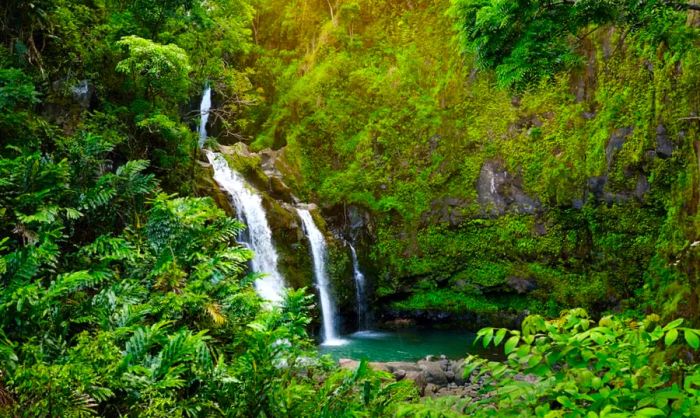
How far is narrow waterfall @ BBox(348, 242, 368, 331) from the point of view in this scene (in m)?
15.1

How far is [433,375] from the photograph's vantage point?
9352mm

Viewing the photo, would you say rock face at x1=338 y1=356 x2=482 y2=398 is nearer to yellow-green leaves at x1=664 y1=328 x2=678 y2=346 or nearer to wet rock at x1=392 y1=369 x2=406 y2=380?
wet rock at x1=392 y1=369 x2=406 y2=380

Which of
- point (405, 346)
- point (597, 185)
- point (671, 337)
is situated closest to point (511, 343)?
point (671, 337)

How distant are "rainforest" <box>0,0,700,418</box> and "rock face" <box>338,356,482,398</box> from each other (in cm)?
9

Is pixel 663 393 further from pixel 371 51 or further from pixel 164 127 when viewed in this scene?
pixel 371 51

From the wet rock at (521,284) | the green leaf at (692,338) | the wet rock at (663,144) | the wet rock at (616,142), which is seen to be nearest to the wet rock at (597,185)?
the wet rock at (616,142)

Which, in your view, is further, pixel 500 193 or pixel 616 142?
pixel 500 193

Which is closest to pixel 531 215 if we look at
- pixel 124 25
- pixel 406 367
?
pixel 406 367

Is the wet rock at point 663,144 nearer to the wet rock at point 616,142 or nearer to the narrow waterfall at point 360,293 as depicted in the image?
the wet rock at point 616,142

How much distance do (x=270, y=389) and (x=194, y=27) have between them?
28.1 feet

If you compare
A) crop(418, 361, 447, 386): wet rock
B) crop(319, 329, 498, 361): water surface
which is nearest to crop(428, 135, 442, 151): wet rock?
crop(319, 329, 498, 361): water surface

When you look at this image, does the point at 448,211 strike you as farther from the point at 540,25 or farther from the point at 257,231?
the point at 540,25

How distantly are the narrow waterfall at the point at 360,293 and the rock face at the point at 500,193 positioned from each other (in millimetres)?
4973

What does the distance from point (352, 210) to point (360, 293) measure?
3.31 m
